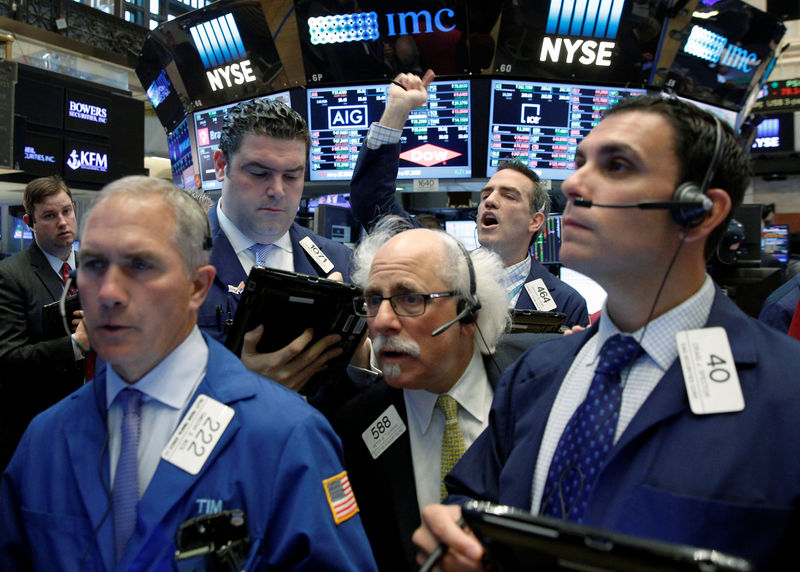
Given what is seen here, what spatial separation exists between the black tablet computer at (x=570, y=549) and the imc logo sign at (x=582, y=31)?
3758 millimetres

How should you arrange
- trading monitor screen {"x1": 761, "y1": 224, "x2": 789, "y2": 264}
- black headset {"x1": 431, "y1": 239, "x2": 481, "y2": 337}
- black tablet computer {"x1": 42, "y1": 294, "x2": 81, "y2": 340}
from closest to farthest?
1. black headset {"x1": 431, "y1": 239, "x2": 481, "y2": 337}
2. black tablet computer {"x1": 42, "y1": 294, "x2": 81, "y2": 340}
3. trading monitor screen {"x1": 761, "y1": 224, "x2": 789, "y2": 264}

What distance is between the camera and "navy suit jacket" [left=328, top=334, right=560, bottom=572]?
1.74m

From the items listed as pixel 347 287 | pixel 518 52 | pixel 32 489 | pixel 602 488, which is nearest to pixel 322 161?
pixel 518 52

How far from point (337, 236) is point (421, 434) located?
8.66 ft

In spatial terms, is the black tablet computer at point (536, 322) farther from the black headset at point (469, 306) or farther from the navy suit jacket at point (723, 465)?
the navy suit jacket at point (723, 465)

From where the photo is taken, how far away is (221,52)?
4.61 meters

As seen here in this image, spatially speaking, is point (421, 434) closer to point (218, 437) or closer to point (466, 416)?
point (466, 416)

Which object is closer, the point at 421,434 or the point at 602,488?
the point at 602,488

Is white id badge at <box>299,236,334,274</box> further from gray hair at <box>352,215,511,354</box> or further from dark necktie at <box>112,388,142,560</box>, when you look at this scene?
dark necktie at <box>112,388,142,560</box>

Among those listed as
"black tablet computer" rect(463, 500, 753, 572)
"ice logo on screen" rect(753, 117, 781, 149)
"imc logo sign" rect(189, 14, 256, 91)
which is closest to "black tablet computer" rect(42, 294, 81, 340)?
"black tablet computer" rect(463, 500, 753, 572)

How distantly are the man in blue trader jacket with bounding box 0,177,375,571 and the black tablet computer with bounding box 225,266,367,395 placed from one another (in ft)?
0.84

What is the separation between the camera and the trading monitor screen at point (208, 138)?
4.85 metres

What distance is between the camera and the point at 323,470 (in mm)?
1337

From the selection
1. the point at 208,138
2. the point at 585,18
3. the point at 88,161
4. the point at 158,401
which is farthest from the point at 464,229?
the point at 88,161
